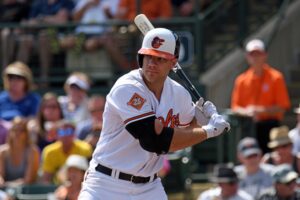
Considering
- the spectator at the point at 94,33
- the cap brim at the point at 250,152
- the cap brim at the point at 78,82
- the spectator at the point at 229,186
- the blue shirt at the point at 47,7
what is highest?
the blue shirt at the point at 47,7

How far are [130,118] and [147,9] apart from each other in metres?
6.53

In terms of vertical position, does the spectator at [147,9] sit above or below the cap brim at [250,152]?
Answer: above

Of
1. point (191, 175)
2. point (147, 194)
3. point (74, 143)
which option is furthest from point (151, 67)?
point (191, 175)

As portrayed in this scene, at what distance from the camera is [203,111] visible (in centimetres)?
720

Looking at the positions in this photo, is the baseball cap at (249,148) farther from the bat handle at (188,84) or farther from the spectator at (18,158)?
the bat handle at (188,84)

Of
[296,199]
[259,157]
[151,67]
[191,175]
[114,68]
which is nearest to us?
[151,67]

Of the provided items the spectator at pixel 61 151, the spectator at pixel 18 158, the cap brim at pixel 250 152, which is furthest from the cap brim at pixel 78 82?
the cap brim at pixel 250 152

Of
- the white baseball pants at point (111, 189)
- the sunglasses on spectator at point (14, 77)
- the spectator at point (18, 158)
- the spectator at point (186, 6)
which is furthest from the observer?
the spectator at point (186, 6)

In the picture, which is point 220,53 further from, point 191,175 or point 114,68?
point 191,175

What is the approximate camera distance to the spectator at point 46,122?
37.2 ft

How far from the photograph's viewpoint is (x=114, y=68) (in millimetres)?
13188

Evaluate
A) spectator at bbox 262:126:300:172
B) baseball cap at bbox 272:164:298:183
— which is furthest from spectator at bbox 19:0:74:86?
baseball cap at bbox 272:164:298:183

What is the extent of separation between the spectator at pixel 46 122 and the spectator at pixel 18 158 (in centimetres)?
68

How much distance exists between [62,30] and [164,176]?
3192 mm
